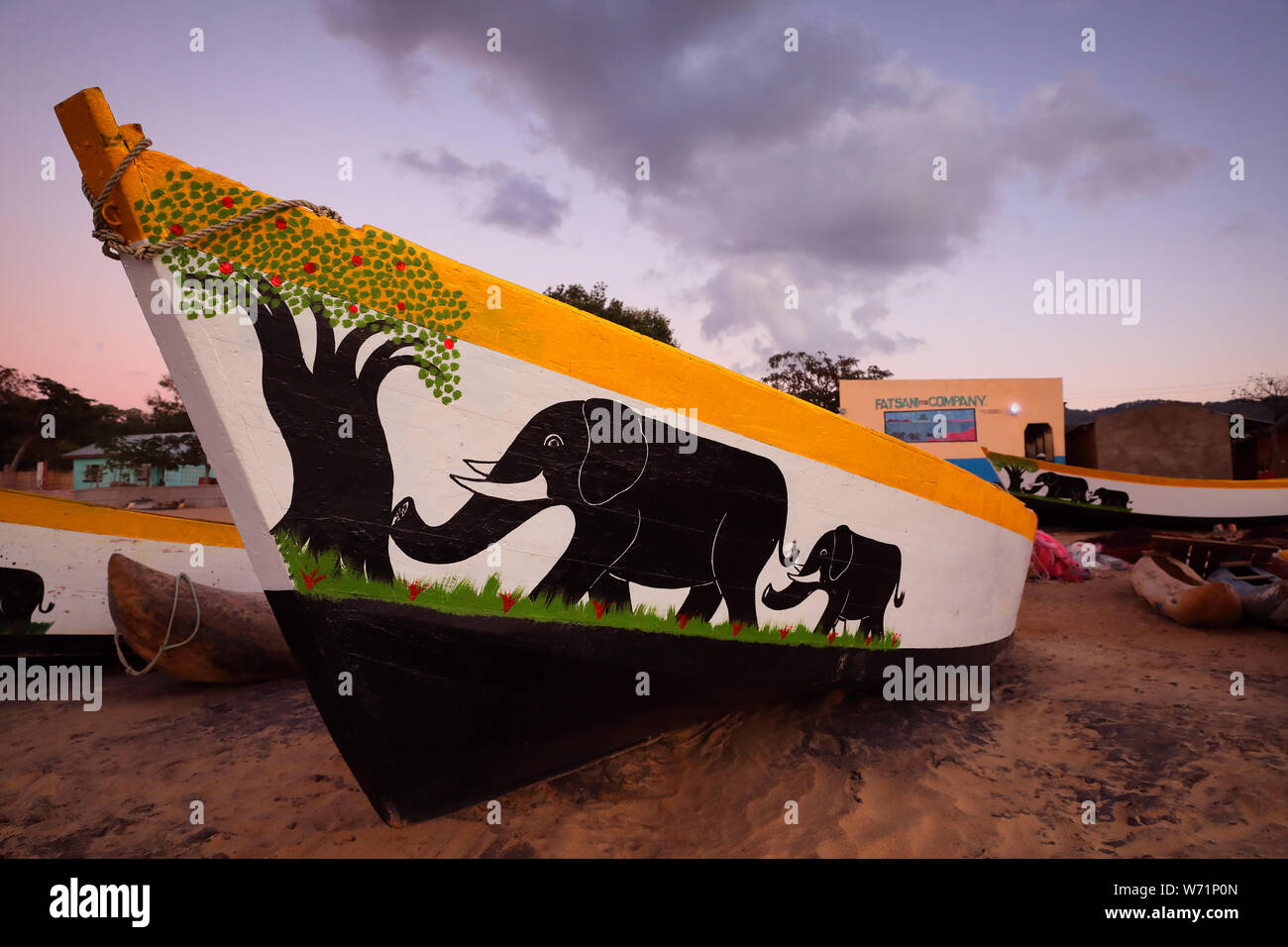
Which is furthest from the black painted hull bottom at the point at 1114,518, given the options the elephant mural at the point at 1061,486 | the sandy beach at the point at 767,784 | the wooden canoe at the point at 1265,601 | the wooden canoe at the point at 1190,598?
the sandy beach at the point at 767,784

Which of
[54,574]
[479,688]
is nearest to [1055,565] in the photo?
[479,688]

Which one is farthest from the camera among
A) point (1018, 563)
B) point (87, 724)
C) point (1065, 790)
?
point (1018, 563)

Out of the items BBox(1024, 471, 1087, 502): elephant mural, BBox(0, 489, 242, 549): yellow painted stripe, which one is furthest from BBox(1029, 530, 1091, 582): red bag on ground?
BBox(0, 489, 242, 549): yellow painted stripe

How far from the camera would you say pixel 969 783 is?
247 cm

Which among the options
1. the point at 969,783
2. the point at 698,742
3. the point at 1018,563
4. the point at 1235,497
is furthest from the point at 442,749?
the point at 1235,497

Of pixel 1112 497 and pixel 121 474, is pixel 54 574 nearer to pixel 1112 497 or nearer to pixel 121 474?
pixel 1112 497

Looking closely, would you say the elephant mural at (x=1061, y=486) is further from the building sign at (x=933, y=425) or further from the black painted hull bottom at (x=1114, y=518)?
the building sign at (x=933, y=425)

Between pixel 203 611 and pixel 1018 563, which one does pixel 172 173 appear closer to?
pixel 203 611

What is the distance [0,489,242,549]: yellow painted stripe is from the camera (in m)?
4.03

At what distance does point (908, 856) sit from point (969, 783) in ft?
2.10

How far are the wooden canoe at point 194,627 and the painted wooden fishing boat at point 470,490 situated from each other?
2.65 metres

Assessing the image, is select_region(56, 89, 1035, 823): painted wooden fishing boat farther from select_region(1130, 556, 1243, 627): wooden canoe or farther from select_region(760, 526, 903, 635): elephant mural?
select_region(1130, 556, 1243, 627): wooden canoe

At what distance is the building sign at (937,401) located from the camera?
1848 cm

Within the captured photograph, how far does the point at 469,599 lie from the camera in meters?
1.91
